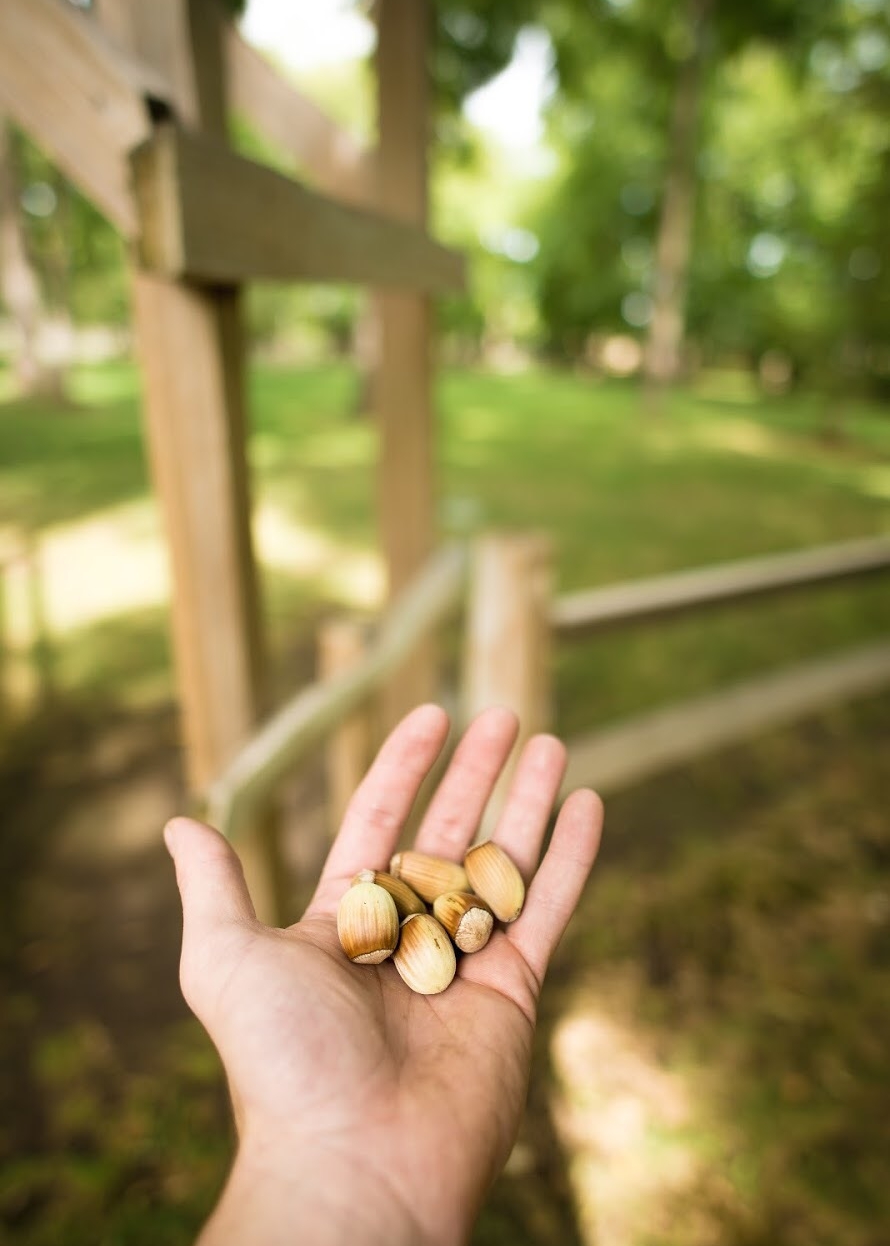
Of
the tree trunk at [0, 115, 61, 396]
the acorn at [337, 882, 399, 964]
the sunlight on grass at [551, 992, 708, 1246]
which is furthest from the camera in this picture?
the tree trunk at [0, 115, 61, 396]

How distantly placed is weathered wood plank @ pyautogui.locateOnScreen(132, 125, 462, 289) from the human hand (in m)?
0.72

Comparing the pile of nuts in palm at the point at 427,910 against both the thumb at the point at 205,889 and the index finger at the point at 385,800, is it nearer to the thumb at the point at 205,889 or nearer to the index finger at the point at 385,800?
the index finger at the point at 385,800

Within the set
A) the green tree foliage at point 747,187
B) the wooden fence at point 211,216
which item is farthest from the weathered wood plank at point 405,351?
the green tree foliage at point 747,187

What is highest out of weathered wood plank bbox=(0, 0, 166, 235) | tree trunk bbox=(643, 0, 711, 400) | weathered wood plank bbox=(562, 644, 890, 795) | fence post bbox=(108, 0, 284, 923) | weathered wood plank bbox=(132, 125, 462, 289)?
tree trunk bbox=(643, 0, 711, 400)

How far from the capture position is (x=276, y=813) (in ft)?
5.88

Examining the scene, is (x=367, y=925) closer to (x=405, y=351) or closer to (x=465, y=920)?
(x=465, y=920)

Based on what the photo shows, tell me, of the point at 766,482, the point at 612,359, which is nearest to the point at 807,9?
the point at 766,482

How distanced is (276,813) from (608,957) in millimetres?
1392

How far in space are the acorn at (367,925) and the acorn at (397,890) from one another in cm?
5

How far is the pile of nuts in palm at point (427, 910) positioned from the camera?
101 cm

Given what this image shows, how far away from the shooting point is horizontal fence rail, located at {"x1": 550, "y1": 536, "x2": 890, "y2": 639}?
2438mm

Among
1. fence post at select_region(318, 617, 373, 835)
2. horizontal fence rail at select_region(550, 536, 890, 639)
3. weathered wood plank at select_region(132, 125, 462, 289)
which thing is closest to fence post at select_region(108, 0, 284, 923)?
weathered wood plank at select_region(132, 125, 462, 289)

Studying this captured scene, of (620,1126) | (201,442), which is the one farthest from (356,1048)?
(620,1126)

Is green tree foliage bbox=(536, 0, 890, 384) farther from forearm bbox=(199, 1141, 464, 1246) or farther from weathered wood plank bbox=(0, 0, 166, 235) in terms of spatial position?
forearm bbox=(199, 1141, 464, 1246)
